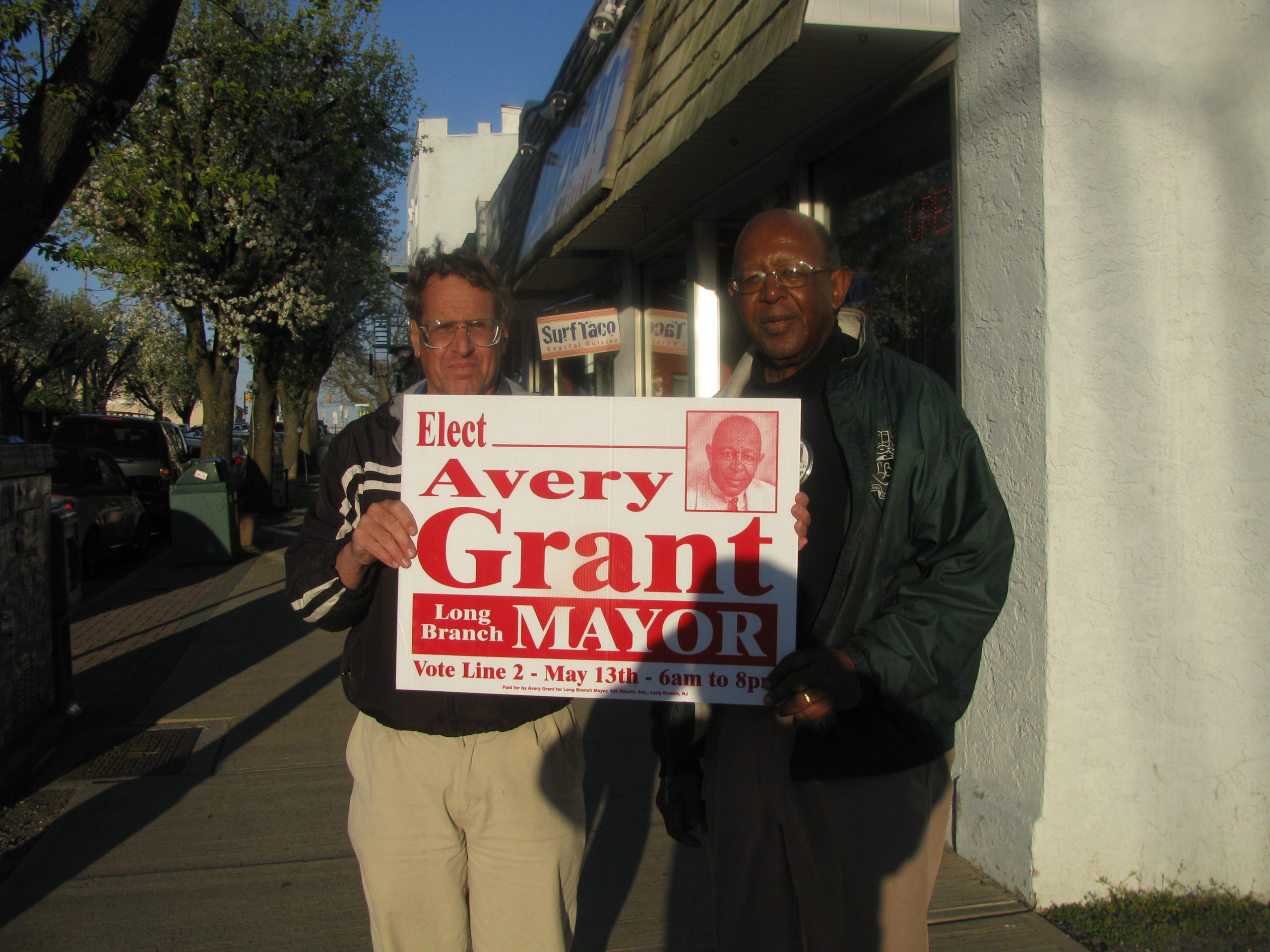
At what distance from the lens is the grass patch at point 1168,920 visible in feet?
9.61

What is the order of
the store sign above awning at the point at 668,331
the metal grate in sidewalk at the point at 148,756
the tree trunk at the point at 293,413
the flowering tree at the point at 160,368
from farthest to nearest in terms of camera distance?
the tree trunk at the point at 293,413, the flowering tree at the point at 160,368, the store sign above awning at the point at 668,331, the metal grate in sidewalk at the point at 148,756

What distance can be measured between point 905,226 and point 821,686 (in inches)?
126

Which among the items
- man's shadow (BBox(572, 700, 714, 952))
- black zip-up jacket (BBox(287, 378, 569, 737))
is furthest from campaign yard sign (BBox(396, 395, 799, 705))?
man's shadow (BBox(572, 700, 714, 952))

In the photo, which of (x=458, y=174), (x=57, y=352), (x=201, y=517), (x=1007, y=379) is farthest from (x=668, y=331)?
(x=57, y=352)

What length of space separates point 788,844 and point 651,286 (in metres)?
6.96

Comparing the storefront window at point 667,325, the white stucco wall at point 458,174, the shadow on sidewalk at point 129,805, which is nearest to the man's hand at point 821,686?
the shadow on sidewalk at point 129,805

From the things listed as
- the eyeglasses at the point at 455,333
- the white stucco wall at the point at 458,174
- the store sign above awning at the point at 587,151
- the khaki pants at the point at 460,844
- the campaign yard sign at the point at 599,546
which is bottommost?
the khaki pants at the point at 460,844

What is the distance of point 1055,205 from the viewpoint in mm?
3082

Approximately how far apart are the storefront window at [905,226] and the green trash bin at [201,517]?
1009 cm

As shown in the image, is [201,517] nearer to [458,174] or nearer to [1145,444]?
[1145,444]

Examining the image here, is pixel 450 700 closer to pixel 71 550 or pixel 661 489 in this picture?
pixel 661 489

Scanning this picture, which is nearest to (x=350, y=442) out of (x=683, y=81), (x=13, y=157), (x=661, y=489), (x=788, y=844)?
(x=661, y=489)

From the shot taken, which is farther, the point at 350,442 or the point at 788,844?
the point at 350,442

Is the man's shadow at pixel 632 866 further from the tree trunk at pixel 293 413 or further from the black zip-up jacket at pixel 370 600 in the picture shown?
the tree trunk at pixel 293 413
